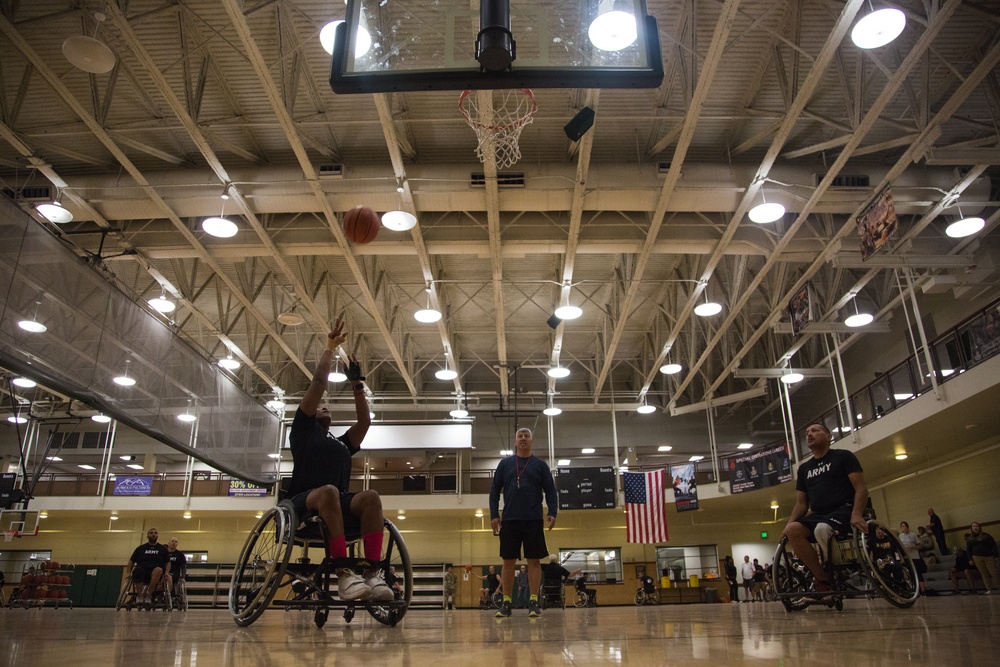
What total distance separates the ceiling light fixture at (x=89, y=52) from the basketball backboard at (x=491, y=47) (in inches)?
152

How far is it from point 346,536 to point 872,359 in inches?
758

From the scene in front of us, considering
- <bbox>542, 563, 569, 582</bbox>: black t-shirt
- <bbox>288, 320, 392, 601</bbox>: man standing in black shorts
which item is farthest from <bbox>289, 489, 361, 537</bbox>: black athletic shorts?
<bbox>542, 563, 569, 582</bbox>: black t-shirt

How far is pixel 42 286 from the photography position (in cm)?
708

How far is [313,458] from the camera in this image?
380 cm

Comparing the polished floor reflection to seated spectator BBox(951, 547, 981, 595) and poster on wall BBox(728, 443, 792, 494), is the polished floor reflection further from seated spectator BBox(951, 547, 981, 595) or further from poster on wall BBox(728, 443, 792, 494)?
poster on wall BBox(728, 443, 792, 494)

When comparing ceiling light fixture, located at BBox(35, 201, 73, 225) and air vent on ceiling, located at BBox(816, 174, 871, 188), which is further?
air vent on ceiling, located at BBox(816, 174, 871, 188)

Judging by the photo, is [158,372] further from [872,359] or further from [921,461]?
[872,359]

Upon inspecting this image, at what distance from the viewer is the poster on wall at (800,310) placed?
40.4 feet

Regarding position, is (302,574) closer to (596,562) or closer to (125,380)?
(125,380)

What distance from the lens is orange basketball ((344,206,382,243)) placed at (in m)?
7.67

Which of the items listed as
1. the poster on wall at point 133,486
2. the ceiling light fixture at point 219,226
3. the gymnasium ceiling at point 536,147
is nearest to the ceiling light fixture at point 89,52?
the gymnasium ceiling at point 536,147

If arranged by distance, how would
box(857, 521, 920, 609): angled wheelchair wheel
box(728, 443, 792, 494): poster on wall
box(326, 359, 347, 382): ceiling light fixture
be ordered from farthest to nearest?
box(326, 359, 347, 382): ceiling light fixture → box(728, 443, 792, 494): poster on wall → box(857, 521, 920, 609): angled wheelchair wheel

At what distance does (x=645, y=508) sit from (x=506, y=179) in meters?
11.8

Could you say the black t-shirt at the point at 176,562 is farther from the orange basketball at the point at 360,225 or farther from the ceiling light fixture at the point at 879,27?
the ceiling light fixture at the point at 879,27
